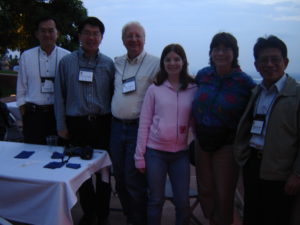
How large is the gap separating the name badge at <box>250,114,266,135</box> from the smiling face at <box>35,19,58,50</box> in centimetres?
193

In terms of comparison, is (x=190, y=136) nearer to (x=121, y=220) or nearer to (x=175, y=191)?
(x=175, y=191)

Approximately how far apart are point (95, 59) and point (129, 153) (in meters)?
0.87

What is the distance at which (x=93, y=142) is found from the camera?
2604 millimetres

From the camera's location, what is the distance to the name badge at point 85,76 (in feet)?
8.13

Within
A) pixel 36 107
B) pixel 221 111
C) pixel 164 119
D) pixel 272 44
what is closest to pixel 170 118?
pixel 164 119

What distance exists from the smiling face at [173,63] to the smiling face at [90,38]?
0.70 m

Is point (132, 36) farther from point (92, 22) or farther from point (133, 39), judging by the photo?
point (92, 22)

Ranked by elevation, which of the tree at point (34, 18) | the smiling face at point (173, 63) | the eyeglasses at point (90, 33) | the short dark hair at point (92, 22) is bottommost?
the smiling face at point (173, 63)

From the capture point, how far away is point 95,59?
259cm

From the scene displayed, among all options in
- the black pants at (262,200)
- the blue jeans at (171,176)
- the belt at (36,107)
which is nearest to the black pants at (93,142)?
the belt at (36,107)

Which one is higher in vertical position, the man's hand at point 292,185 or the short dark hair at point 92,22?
the short dark hair at point 92,22

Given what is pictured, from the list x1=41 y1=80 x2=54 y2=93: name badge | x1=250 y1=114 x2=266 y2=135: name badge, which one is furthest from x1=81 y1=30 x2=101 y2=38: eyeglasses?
x1=250 y1=114 x2=266 y2=135: name badge

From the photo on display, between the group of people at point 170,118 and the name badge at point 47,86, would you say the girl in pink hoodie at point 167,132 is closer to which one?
the group of people at point 170,118

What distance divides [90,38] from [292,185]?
184cm
